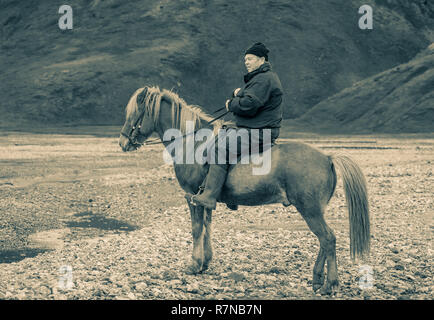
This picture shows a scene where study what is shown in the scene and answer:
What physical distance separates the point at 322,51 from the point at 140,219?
239 ft

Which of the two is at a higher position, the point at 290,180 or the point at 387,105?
the point at 387,105

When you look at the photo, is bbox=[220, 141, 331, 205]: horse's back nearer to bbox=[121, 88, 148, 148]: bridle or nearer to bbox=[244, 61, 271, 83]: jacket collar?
bbox=[244, 61, 271, 83]: jacket collar

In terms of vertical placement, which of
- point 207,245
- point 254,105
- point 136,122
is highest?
point 254,105

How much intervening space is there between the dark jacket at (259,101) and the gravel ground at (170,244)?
2272 millimetres

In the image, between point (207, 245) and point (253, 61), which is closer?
point (253, 61)

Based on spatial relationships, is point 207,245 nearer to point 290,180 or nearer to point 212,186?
point 212,186

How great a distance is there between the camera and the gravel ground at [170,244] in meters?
6.72

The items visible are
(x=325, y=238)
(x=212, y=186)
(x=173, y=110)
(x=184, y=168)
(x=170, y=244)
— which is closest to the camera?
(x=325, y=238)

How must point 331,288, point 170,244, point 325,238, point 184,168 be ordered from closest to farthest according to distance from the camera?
point 325,238 < point 331,288 < point 184,168 < point 170,244

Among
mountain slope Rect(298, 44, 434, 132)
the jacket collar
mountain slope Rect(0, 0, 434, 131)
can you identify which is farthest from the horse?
mountain slope Rect(0, 0, 434, 131)

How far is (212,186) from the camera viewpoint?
665cm

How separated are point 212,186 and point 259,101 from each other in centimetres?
132

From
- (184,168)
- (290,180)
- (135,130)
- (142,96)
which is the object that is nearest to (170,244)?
(184,168)

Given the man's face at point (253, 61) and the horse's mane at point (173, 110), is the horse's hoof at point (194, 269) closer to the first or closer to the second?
the horse's mane at point (173, 110)
